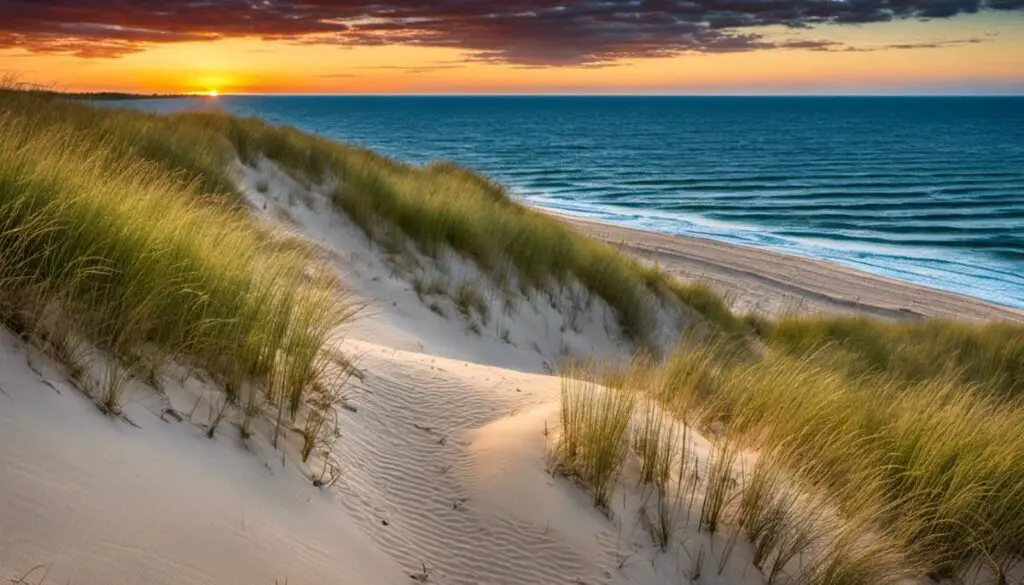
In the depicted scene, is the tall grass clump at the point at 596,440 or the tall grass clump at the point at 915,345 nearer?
the tall grass clump at the point at 596,440

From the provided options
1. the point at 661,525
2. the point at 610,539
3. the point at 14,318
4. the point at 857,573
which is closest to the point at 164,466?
the point at 14,318

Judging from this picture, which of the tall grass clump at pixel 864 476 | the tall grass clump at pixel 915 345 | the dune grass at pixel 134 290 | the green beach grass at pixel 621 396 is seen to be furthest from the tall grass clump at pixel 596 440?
the tall grass clump at pixel 915 345

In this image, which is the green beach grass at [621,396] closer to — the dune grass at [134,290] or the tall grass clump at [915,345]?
the dune grass at [134,290]

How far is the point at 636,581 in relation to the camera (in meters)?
3.53

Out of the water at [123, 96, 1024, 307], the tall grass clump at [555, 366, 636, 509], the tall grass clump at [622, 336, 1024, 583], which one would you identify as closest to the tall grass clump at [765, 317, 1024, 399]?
the tall grass clump at [622, 336, 1024, 583]

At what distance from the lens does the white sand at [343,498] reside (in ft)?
7.93

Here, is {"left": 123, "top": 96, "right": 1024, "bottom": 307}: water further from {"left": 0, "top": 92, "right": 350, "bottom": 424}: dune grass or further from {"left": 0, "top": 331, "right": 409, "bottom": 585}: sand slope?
{"left": 0, "top": 331, "right": 409, "bottom": 585}: sand slope

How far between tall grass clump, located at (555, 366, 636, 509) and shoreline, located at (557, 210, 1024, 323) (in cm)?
1304

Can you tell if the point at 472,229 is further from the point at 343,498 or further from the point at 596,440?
the point at 343,498

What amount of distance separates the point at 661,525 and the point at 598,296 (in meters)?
8.10

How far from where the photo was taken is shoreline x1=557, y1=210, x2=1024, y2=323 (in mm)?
19406

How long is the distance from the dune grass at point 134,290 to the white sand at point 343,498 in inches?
9.1

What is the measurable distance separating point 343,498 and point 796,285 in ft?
66.5

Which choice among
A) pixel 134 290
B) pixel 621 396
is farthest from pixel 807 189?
pixel 134 290
